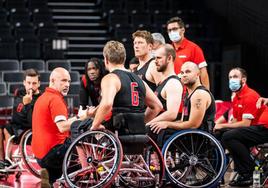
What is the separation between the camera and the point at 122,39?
15180 millimetres

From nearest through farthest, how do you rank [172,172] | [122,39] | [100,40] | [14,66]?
[172,172]
[14,66]
[122,39]
[100,40]

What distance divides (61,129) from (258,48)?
851 cm

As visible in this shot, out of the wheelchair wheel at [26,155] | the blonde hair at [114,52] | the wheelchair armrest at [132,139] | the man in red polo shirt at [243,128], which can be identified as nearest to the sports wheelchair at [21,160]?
the wheelchair wheel at [26,155]

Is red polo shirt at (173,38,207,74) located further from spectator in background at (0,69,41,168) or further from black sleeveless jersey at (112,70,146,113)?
black sleeveless jersey at (112,70,146,113)

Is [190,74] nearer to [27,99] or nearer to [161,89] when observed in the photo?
[161,89]

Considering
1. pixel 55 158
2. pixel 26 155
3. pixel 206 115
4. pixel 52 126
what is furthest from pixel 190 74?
pixel 26 155

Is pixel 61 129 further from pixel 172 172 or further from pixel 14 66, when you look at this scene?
pixel 14 66

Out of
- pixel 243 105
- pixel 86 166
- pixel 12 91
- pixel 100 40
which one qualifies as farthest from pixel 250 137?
pixel 100 40

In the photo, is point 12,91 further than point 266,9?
No

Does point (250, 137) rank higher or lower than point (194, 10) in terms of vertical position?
lower

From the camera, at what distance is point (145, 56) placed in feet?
A: 25.2

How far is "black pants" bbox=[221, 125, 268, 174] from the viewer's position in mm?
7406

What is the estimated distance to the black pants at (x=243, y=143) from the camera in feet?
24.3

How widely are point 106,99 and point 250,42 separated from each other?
8.90 m
